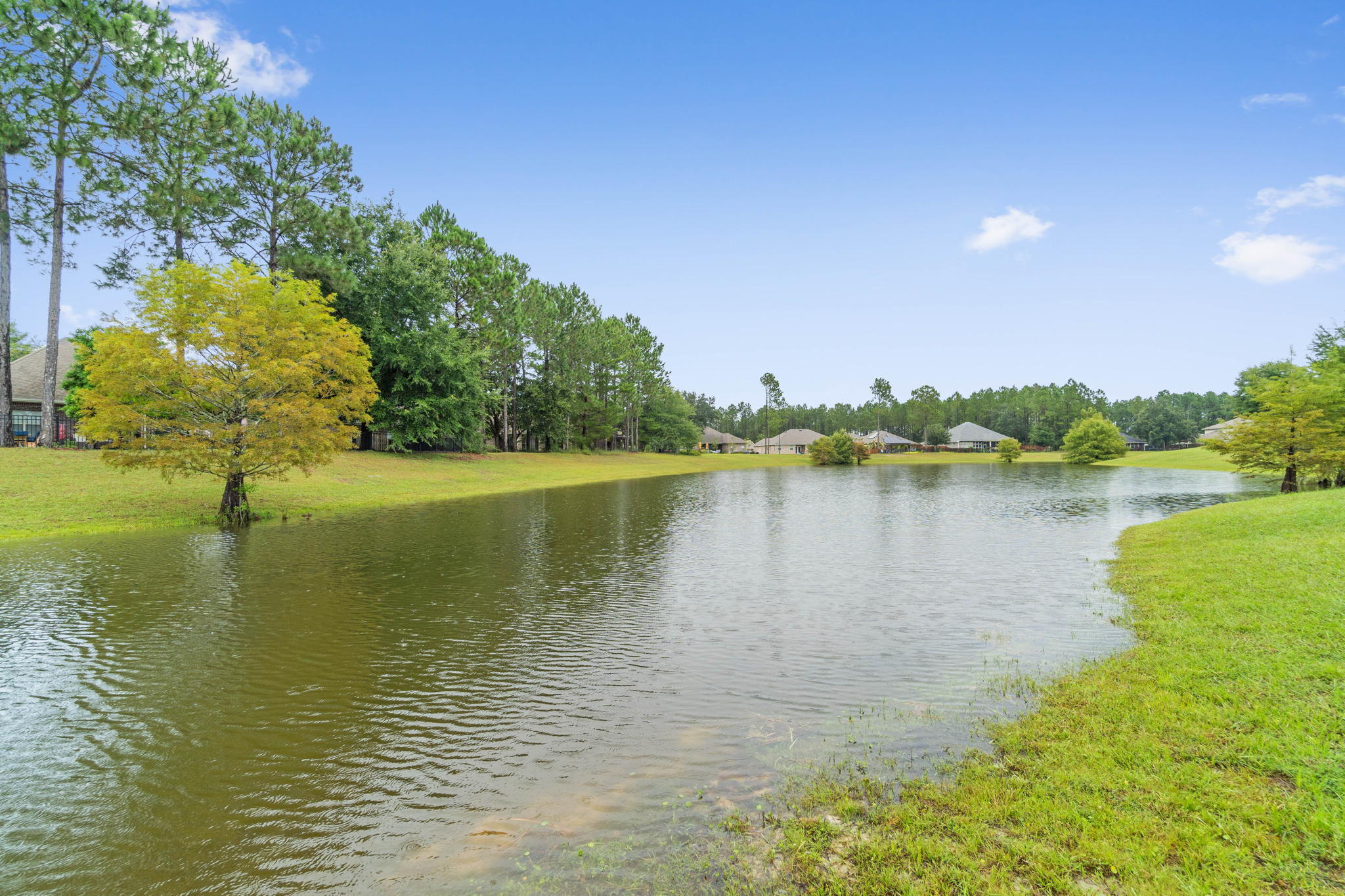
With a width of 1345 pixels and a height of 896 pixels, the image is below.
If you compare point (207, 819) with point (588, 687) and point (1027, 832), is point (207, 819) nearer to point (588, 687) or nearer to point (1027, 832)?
point (588, 687)

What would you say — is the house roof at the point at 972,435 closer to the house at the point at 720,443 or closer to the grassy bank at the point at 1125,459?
the grassy bank at the point at 1125,459

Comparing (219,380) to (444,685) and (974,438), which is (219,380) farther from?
(974,438)

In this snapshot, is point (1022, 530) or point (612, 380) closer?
point (1022, 530)

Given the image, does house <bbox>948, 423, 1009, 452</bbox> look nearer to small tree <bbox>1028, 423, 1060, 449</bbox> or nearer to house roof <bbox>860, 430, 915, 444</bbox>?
small tree <bbox>1028, 423, 1060, 449</bbox>

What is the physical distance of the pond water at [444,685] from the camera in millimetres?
5160

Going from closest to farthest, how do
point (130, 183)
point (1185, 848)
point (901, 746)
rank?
point (1185, 848) → point (901, 746) → point (130, 183)

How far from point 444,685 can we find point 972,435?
136 metres

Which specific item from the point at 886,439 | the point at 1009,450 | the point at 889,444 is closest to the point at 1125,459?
the point at 1009,450

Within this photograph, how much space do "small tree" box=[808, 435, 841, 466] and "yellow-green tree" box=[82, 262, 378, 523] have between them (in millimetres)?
73304

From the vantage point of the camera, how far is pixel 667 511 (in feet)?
98.9

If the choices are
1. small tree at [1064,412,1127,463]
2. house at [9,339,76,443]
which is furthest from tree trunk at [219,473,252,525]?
small tree at [1064,412,1127,463]

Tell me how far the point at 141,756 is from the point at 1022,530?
24176 mm

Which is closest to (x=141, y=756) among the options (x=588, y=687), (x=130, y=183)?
(x=588, y=687)

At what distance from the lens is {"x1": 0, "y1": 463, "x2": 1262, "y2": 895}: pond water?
5.16 metres
